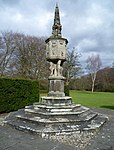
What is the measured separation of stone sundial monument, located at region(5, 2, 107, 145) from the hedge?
3.63 meters

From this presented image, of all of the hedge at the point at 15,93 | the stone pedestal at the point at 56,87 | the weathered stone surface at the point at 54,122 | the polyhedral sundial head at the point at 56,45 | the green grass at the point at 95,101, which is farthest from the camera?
the green grass at the point at 95,101

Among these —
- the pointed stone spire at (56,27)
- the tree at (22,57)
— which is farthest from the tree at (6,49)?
the pointed stone spire at (56,27)

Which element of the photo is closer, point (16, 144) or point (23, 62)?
point (16, 144)

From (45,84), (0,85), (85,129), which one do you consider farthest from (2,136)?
(45,84)

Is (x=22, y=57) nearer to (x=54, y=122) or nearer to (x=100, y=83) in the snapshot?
(x=54, y=122)

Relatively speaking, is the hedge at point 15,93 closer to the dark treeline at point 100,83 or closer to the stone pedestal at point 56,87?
the stone pedestal at point 56,87

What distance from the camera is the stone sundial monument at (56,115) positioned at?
226 inches

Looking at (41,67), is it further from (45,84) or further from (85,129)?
(85,129)

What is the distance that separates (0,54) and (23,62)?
13.7 feet

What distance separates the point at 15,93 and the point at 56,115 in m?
6.12

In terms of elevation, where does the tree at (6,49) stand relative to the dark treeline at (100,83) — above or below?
above

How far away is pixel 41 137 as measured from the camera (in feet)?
17.6

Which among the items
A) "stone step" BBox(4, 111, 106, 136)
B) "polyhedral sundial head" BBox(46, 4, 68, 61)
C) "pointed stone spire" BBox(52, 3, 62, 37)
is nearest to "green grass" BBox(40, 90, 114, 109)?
"polyhedral sundial head" BBox(46, 4, 68, 61)

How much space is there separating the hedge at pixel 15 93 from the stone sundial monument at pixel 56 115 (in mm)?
3635
